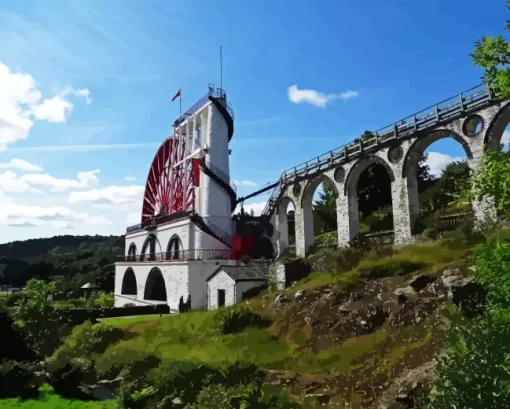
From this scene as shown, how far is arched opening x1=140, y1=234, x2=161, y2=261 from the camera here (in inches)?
1656

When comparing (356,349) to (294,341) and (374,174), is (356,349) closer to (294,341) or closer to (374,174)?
(294,341)

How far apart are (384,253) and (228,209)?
1903 centimetres

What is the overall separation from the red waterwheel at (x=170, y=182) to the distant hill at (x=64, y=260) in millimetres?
9285

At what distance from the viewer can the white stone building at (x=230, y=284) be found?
24.5 m

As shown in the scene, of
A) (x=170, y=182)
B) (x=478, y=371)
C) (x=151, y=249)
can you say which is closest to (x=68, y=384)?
(x=478, y=371)

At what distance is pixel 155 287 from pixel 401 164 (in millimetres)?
25501

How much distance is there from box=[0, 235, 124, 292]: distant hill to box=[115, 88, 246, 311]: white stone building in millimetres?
13600

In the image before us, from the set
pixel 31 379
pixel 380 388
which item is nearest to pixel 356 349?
pixel 380 388

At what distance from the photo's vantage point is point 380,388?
10.2 m

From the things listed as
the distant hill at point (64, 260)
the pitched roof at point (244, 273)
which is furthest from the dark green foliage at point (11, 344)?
the distant hill at point (64, 260)

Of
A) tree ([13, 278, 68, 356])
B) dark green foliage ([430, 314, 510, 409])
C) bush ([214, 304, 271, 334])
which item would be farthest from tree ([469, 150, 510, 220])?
tree ([13, 278, 68, 356])

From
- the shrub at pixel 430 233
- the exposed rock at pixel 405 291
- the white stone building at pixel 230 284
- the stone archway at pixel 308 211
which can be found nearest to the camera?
the exposed rock at pixel 405 291

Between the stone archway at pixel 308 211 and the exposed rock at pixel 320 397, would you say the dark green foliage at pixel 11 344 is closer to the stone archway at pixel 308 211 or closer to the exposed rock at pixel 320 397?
the exposed rock at pixel 320 397

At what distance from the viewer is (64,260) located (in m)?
114
